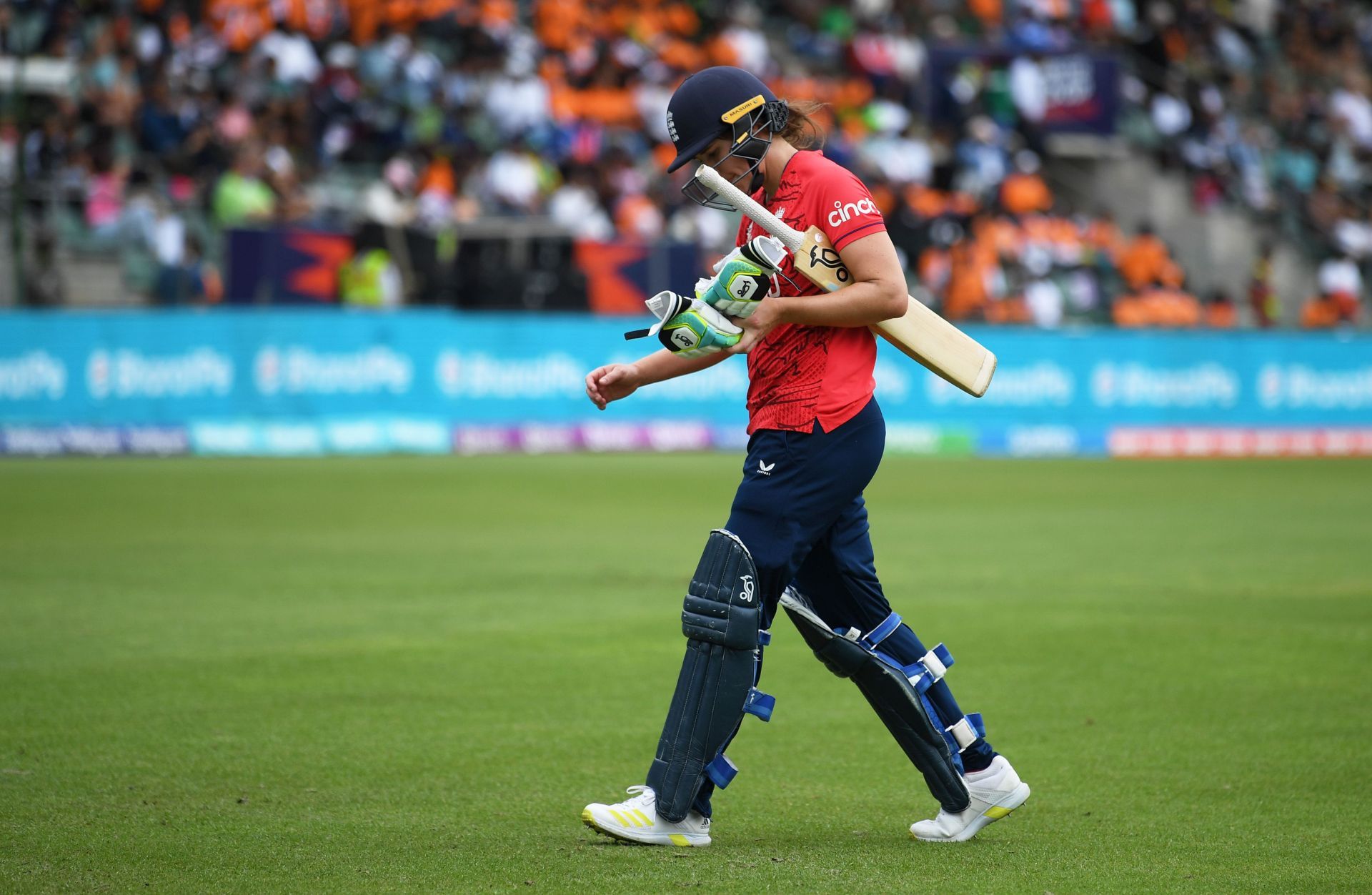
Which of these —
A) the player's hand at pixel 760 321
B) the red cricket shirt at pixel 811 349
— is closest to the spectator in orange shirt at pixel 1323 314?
the red cricket shirt at pixel 811 349

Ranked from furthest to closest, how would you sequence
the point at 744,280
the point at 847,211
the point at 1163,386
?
the point at 1163,386, the point at 847,211, the point at 744,280

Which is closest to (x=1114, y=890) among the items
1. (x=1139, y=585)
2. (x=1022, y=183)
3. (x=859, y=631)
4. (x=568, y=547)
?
(x=859, y=631)

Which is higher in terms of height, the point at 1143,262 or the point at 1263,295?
the point at 1143,262

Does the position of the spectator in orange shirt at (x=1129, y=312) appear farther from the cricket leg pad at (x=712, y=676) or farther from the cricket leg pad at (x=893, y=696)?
the cricket leg pad at (x=712, y=676)

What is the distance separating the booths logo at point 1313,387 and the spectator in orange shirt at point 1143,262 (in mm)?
3814

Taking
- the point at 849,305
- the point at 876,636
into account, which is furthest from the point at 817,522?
the point at 849,305

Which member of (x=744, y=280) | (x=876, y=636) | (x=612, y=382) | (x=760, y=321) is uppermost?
(x=744, y=280)

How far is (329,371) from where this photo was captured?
756 inches

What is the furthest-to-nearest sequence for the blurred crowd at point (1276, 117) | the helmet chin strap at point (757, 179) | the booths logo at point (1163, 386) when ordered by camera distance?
the blurred crowd at point (1276, 117) → the booths logo at point (1163, 386) → the helmet chin strap at point (757, 179)

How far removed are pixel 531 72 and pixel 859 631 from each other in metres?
20.9

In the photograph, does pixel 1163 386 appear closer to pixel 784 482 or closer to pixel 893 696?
pixel 893 696

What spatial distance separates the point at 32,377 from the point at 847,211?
1504 cm

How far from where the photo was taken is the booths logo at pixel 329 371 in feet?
62.1

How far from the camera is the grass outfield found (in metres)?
4.73
